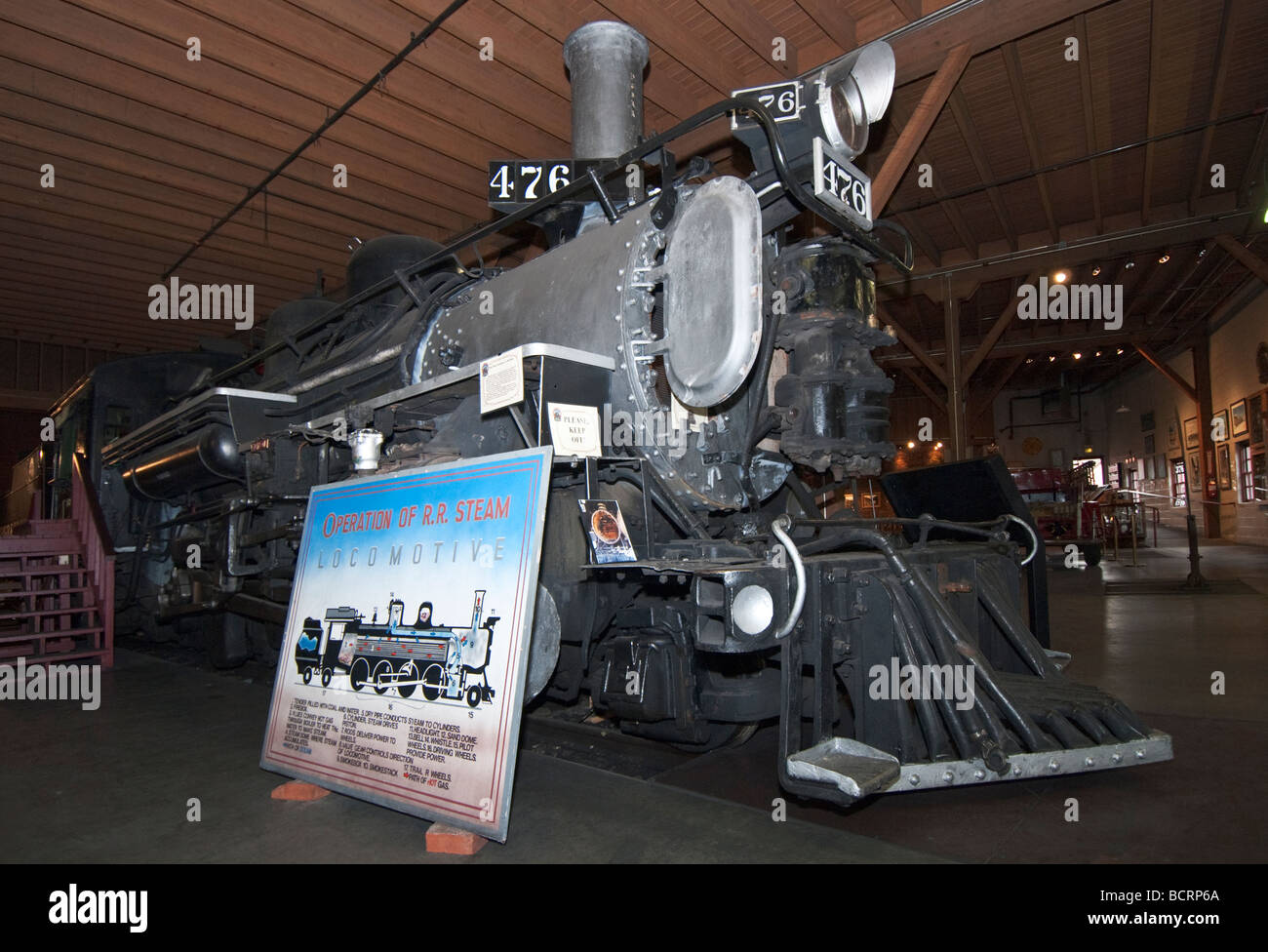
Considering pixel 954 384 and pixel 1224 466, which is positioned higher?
pixel 954 384

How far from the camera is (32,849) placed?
2.35m

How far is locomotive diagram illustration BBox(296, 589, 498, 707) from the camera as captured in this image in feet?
7.16

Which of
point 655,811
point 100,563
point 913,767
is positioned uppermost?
point 100,563

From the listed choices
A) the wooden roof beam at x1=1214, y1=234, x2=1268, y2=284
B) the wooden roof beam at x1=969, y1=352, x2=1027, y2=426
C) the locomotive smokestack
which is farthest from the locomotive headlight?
the wooden roof beam at x1=969, y1=352, x2=1027, y2=426

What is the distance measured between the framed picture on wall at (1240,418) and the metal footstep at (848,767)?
1739 cm

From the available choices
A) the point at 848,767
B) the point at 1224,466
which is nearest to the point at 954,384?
the point at 848,767

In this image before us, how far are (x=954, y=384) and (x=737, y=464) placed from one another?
7654mm

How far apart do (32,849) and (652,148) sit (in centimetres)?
316

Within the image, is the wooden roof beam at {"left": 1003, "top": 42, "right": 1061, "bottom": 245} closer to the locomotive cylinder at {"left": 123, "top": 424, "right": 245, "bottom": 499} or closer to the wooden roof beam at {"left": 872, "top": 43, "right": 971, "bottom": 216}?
the wooden roof beam at {"left": 872, "top": 43, "right": 971, "bottom": 216}

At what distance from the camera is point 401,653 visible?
95.1 inches

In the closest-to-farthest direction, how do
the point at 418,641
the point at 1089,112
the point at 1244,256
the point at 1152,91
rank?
the point at 418,641 → the point at 1152,91 → the point at 1089,112 → the point at 1244,256

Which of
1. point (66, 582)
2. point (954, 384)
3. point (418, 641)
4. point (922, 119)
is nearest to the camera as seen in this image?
point (418, 641)

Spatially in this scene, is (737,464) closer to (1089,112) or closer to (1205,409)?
(1089,112)

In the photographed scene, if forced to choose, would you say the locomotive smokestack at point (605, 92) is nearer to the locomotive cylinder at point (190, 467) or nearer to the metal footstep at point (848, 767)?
the locomotive cylinder at point (190, 467)
